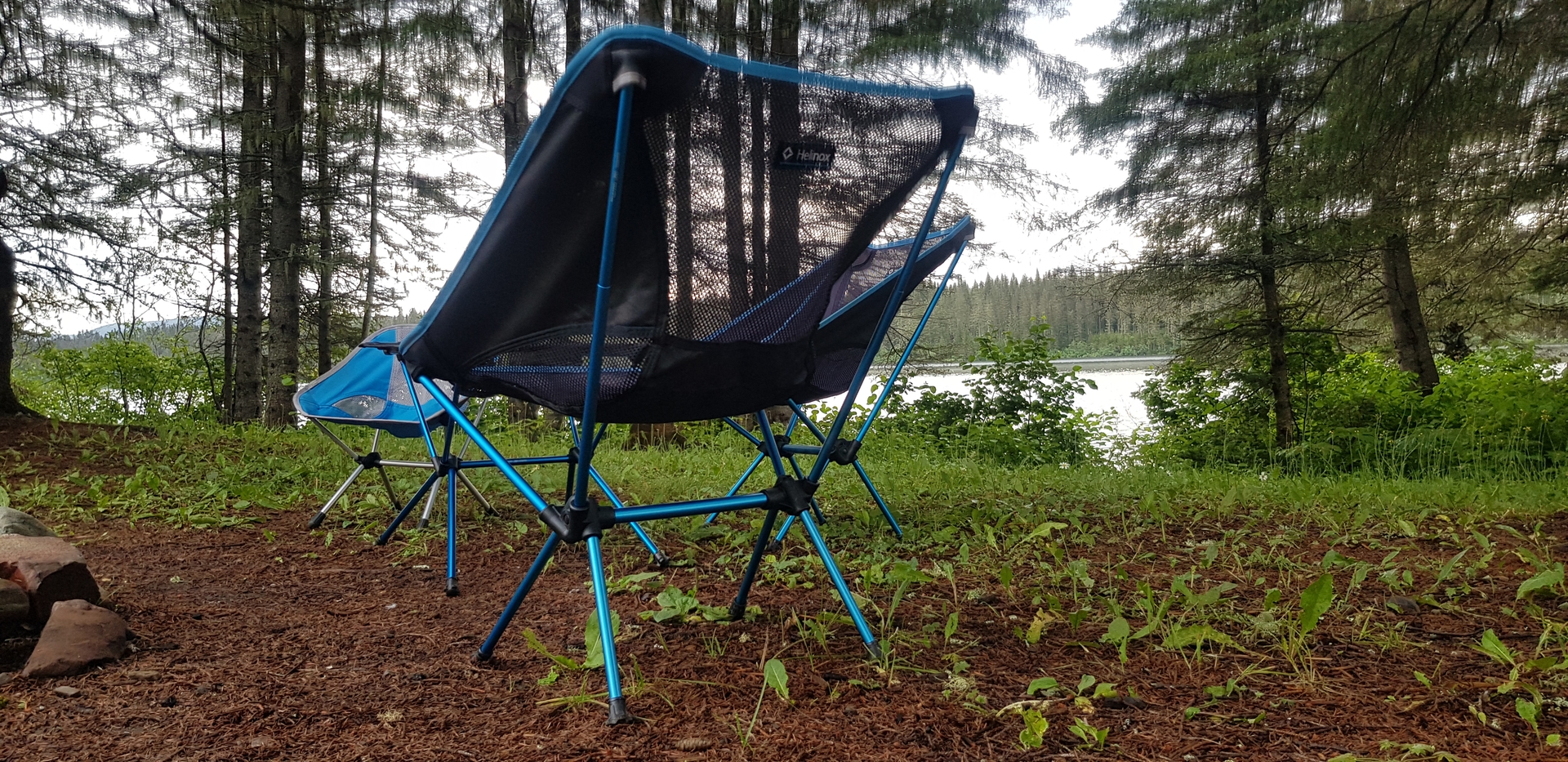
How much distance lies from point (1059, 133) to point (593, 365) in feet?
26.8

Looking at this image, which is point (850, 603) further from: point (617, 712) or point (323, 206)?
point (323, 206)

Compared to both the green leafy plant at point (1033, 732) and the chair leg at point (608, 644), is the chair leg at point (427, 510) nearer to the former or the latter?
the chair leg at point (608, 644)

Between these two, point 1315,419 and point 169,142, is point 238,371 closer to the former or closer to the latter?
point 169,142

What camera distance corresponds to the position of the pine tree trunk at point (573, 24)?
6230mm

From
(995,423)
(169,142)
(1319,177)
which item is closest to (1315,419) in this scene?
(995,423)

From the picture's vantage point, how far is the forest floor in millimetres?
1174

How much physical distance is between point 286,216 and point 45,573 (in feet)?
19.3

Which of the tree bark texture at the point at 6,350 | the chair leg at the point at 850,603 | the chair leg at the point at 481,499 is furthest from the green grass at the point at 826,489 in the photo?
the chair leg at the point at 850,603

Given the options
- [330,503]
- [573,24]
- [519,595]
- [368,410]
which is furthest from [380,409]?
[573,24]

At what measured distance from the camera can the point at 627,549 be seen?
259cm

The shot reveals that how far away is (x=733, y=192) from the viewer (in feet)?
4.09

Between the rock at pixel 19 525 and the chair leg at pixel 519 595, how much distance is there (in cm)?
171

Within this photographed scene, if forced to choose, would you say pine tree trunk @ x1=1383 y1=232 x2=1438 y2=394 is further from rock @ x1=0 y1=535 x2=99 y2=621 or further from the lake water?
Result: rock @ x1=0 y1=535 x2=99 y2=621

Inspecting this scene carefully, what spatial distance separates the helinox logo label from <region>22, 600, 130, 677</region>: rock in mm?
1653
